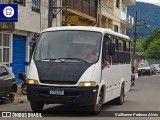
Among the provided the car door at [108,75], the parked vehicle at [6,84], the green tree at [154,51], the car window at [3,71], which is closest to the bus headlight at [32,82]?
the car door at [108,75]

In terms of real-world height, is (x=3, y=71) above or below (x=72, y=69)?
below

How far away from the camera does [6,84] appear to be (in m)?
18.7

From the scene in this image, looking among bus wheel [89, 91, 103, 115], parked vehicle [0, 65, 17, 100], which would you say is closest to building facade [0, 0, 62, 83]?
parked vehicle [0, 65, 17, 100]

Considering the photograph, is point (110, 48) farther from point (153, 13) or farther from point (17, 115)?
point (153, 13)

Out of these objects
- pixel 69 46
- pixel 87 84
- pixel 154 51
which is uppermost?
pixel 69 46

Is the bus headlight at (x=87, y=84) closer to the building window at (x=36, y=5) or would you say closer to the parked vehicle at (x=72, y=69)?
the parked vehicle at (x=72, y=69)

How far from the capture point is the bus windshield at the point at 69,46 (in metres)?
14.5

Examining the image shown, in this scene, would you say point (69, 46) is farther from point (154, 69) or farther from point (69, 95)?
point (154, 69)

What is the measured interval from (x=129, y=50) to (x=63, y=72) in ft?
25.5

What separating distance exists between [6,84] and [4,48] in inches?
380

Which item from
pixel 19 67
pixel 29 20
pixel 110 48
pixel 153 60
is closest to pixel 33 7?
pixel 29 20

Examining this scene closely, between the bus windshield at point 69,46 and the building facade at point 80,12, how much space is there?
1811 cm

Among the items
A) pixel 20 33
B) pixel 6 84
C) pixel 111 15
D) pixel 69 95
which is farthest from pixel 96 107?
pixel 111 15

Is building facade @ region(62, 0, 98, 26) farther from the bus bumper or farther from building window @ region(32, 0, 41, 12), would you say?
the bus bumper
